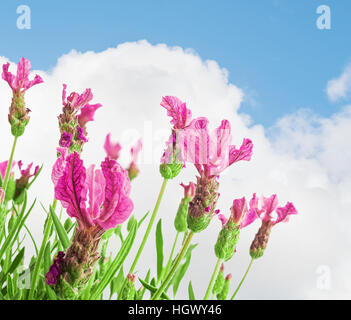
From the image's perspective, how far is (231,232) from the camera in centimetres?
126

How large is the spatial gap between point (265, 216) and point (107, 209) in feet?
3.12

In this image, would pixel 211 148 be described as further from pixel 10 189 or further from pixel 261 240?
pixel 10 189

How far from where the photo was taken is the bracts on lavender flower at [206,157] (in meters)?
1.01

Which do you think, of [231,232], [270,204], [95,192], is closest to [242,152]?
[231,232]

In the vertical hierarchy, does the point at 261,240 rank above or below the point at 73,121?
below

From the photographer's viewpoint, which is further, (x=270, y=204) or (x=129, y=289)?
(x=270, y=204)

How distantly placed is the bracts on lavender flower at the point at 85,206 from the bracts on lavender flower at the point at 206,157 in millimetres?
342

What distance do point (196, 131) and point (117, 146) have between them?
36.2 inches

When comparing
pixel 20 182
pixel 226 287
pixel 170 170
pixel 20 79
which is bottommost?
pixel 226 287

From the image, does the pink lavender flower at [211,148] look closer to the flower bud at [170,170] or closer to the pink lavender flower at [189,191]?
the flower bud at [170,170]
